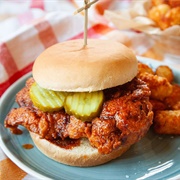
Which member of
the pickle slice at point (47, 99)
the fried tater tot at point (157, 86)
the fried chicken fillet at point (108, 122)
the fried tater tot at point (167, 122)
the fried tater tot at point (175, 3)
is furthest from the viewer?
the fried tater tot at point (175, 3)

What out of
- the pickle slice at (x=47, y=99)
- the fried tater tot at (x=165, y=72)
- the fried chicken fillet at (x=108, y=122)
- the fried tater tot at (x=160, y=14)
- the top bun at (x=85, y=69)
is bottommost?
the fried tater tot at (x=165, y=72)

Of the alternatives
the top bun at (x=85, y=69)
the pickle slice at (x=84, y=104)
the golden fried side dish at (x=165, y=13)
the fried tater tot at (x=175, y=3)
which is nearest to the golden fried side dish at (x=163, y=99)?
the top bun at (x=85, y=69)

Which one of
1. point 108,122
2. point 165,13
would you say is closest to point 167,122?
point 108,122

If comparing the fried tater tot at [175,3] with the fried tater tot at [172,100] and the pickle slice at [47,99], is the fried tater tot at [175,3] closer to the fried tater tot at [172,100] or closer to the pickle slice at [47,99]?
the fried tater tot at [172,100]

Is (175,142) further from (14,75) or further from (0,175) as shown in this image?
(14,75)

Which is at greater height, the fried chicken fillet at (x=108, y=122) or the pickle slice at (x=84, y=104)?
the pickle slice at (x=84, y=104)

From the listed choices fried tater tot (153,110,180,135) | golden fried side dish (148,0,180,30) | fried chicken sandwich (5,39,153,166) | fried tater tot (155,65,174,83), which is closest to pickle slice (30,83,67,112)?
fried chicken sandwich (5,39,153,166)

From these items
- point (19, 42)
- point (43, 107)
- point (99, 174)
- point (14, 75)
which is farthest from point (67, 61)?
point (19, 42)
